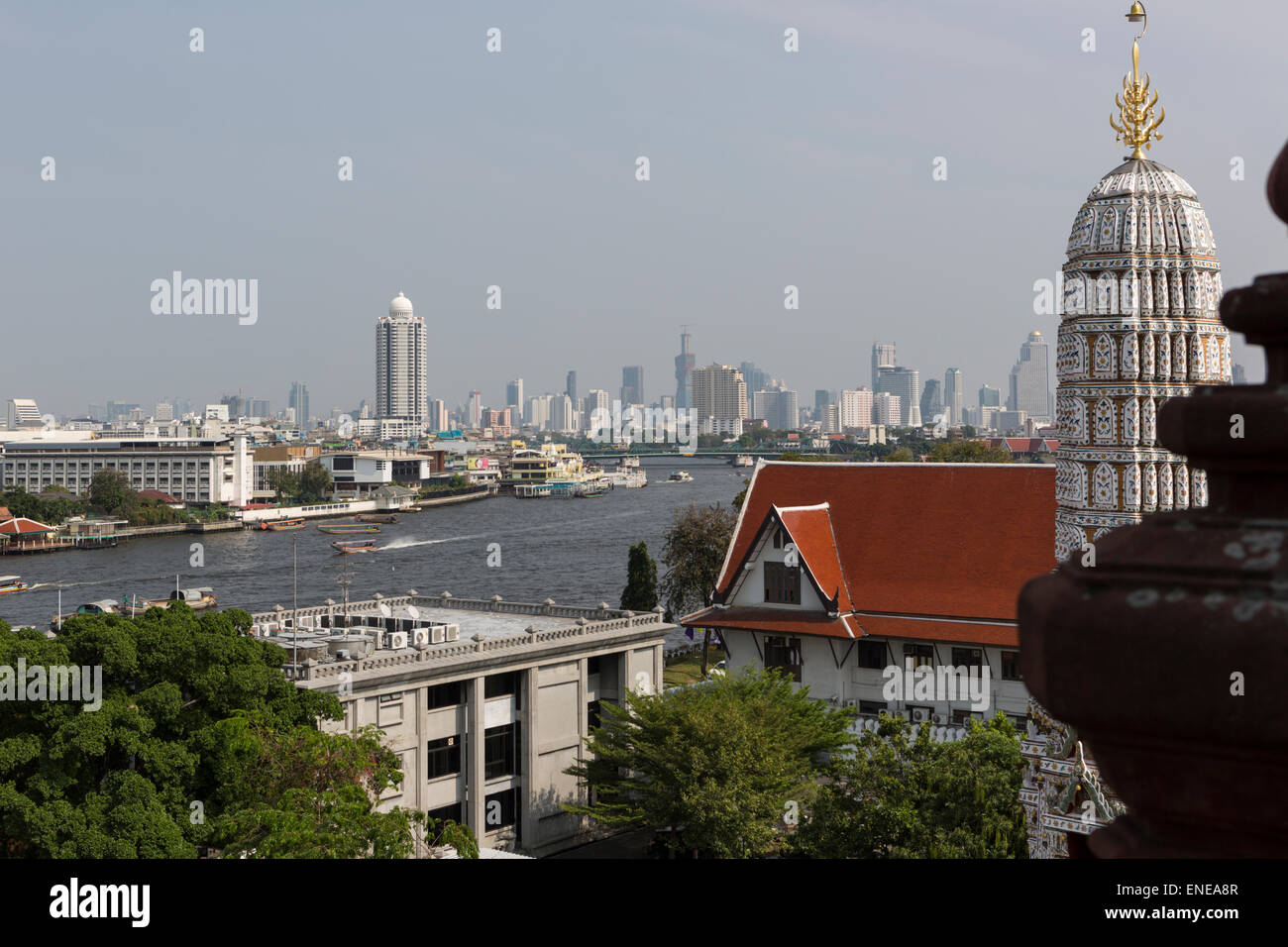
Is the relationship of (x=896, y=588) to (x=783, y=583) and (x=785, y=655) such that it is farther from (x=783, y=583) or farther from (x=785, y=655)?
A: (x=785, y=655)

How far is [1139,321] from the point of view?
62.5ft

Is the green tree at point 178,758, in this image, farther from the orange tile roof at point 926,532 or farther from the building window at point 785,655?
the orange tile roof at point 926,532

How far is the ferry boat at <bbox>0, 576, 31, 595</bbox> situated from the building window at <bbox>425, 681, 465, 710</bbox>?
60.1m

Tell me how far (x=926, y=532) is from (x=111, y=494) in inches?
4134

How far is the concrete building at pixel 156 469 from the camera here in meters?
140

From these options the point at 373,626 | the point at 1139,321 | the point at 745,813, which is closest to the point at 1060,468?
the point at 1139,321

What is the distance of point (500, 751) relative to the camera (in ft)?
105

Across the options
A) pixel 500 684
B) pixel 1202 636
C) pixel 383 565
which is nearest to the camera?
pixel 1202 636

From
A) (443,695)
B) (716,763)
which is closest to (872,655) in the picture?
(716,763)

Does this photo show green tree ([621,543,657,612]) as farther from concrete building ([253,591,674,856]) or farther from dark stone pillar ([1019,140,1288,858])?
dark stone pillar ([1019,140,1288,858])

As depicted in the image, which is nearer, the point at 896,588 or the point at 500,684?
the point at 500,684

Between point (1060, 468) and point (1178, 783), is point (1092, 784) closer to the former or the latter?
point (1060, 468)

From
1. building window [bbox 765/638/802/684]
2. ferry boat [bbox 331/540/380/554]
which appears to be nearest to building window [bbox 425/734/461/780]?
building window [bbox 765/638/802/684]
